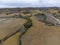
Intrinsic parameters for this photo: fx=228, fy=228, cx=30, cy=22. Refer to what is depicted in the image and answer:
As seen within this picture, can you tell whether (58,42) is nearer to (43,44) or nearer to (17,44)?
(43,44)

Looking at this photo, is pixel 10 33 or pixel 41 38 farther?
pixel 10 33

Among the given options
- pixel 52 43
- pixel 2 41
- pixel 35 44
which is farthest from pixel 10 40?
pixel 52 43

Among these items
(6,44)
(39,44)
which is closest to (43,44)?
(39,44)

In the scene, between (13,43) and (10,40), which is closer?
(13,43)

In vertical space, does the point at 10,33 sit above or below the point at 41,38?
below

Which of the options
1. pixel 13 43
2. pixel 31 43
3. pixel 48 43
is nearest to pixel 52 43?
pixel 48 43

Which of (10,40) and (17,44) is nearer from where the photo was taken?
(17,44)

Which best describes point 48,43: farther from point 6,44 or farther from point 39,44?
point 6,44
